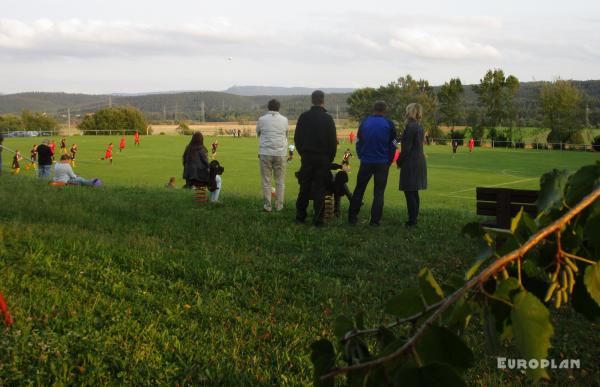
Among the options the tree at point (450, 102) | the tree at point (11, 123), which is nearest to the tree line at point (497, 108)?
the tree at point (450, 102)

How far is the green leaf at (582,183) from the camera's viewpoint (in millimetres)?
978

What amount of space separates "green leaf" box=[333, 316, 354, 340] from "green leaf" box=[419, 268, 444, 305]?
0.43 ft

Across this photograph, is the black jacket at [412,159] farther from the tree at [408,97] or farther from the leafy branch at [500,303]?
the tree at [408,97]

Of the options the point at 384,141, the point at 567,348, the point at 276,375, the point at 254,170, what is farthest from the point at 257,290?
the point at 254,170

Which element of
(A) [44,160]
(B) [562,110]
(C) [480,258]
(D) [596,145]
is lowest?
(A) [44,160]

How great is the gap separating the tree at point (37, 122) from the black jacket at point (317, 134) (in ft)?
375

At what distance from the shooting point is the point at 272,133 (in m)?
10.6

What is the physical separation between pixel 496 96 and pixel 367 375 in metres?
91.4

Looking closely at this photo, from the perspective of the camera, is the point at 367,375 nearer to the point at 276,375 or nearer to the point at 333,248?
the point at 276,375

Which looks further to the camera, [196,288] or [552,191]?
[196,288]

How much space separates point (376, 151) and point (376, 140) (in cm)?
19

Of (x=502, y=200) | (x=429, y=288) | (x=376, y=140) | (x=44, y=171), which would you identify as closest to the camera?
(x=429, y=288)

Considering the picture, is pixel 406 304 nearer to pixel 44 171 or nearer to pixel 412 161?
pixel 412 161

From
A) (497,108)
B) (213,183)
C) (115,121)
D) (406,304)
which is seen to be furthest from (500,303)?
(115,121)
